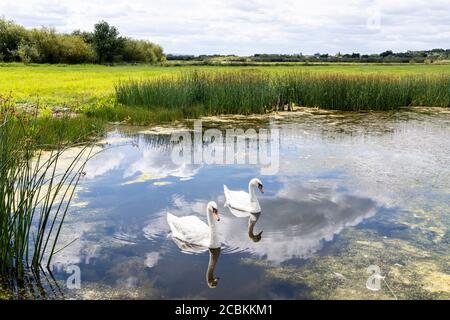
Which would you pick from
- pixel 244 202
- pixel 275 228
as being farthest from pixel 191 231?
pixel 244 202

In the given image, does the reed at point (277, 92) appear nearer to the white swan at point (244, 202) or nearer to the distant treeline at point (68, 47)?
the white swan at point (244, 202)

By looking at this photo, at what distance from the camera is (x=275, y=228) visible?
20.5 feet

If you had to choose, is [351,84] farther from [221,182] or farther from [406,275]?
[406,275]

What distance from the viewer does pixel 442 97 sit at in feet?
63.0

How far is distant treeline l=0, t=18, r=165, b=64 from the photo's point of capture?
49.3m

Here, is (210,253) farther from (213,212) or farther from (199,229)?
(213,212)

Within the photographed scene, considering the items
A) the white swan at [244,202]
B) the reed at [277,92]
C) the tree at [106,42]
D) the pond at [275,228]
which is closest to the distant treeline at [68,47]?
the tree at [106,42]

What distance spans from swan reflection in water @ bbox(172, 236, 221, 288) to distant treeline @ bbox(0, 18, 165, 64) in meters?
46.4

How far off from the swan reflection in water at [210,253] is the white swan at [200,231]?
4cm

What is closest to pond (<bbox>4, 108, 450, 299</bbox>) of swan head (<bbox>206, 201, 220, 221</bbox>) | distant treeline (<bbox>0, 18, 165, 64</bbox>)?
swan head (<bbox>206, 201, 220, 221</bbox>)

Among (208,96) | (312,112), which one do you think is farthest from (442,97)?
(208,96)

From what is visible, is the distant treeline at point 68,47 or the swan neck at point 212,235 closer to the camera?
the swan neck at point 212,235

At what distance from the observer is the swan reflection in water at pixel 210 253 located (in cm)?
478
